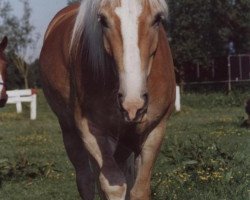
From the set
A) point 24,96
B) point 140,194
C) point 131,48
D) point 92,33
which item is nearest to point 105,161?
point 140,194

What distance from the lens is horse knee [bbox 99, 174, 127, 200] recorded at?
3613mm

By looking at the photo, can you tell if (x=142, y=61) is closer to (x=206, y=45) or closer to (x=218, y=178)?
(x=218, y=178)

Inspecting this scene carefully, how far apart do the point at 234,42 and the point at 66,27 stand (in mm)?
43936

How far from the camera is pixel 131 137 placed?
12.3ft

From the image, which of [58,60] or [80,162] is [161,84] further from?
[80,162]

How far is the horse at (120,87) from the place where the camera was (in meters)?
3.06

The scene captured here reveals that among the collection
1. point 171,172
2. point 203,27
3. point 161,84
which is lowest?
point 203,27

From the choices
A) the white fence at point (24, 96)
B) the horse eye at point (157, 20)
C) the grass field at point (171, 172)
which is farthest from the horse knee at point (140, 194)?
the white fence at point (24, 96)

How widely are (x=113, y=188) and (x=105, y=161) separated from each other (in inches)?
6.7

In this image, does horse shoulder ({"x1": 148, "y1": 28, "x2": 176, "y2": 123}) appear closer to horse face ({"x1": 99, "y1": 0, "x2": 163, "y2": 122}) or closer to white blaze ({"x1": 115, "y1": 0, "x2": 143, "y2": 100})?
horse face ({"x1": 99, "y1": 0, "x2": 163, "y2": 122})

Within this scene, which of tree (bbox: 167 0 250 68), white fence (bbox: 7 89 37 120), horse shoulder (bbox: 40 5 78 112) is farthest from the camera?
tree (bbox: 167 0 250 68)

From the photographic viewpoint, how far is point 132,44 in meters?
3.06

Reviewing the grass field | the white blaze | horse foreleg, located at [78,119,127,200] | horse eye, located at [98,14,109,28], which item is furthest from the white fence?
the white blaze

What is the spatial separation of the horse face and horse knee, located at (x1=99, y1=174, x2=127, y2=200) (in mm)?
733
